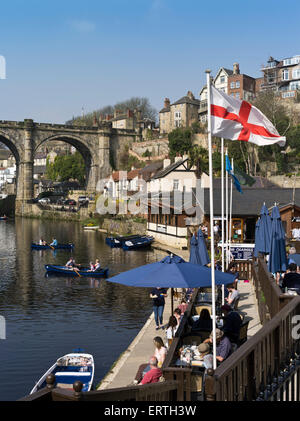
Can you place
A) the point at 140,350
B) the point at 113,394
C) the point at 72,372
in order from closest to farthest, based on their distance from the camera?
Result: 1. the point at 113,394
2. the point at 72,372
3. the point at 140,350

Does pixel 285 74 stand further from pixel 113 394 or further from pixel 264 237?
pixel 113 394

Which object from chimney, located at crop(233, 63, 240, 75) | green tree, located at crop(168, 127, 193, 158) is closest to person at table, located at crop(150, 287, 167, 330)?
green tree, located at crop(168, 127, 193, 158)

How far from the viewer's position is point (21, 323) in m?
23.9

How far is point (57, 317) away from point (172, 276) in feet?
42.9

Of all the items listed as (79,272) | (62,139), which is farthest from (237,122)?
(62,139)

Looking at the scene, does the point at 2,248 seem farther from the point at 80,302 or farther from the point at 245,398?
the point at 245,398

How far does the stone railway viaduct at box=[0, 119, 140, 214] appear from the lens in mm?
107625

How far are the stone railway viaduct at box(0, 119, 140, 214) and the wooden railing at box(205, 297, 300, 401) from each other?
4015 inches

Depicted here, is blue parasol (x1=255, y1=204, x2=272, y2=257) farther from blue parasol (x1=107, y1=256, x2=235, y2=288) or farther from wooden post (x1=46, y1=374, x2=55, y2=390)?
wooden post (x1=46, y1=374, x2=55, y2=390)

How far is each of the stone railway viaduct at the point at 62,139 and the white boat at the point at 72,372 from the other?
93699 mm

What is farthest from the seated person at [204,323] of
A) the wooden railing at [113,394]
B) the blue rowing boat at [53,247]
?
the blue rowing boat at [53,247]

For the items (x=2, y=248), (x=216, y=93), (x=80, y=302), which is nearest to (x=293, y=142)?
(x=2, y=248)

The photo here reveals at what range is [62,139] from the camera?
11744cm
